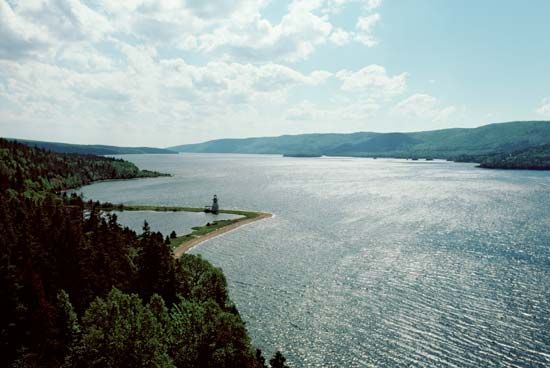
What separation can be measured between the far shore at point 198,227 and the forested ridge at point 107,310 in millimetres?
32545

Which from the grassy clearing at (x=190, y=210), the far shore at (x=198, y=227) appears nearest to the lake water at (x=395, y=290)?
the far shore at (x=198, y=227)

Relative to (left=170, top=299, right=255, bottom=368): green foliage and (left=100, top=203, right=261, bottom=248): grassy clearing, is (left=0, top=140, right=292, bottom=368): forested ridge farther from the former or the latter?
(left=100, top=203, right=261, bottom=248): grassy clearing

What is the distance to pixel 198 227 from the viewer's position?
14362cm

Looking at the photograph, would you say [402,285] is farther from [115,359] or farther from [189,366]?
[115,359]

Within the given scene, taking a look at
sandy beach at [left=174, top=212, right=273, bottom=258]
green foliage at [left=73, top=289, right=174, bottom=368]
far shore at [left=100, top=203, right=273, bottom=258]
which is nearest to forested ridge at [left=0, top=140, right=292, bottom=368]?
green foliage at [left=73, top=289, right=174, bottom=368]

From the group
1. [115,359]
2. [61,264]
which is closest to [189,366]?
[115,359]

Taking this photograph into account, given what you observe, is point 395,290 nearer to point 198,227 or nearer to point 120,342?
point 120,342

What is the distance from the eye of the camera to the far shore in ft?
388

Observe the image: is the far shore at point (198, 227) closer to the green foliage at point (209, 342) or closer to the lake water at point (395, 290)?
the lake water at point (395, 290)

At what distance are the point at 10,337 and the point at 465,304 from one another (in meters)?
72.2

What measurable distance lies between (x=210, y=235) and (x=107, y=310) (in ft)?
262

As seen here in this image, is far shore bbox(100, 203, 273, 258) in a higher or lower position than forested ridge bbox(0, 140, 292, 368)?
lower

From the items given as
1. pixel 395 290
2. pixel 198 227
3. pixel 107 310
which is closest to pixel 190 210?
pixel 198 227

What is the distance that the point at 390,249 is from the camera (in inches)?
4473
